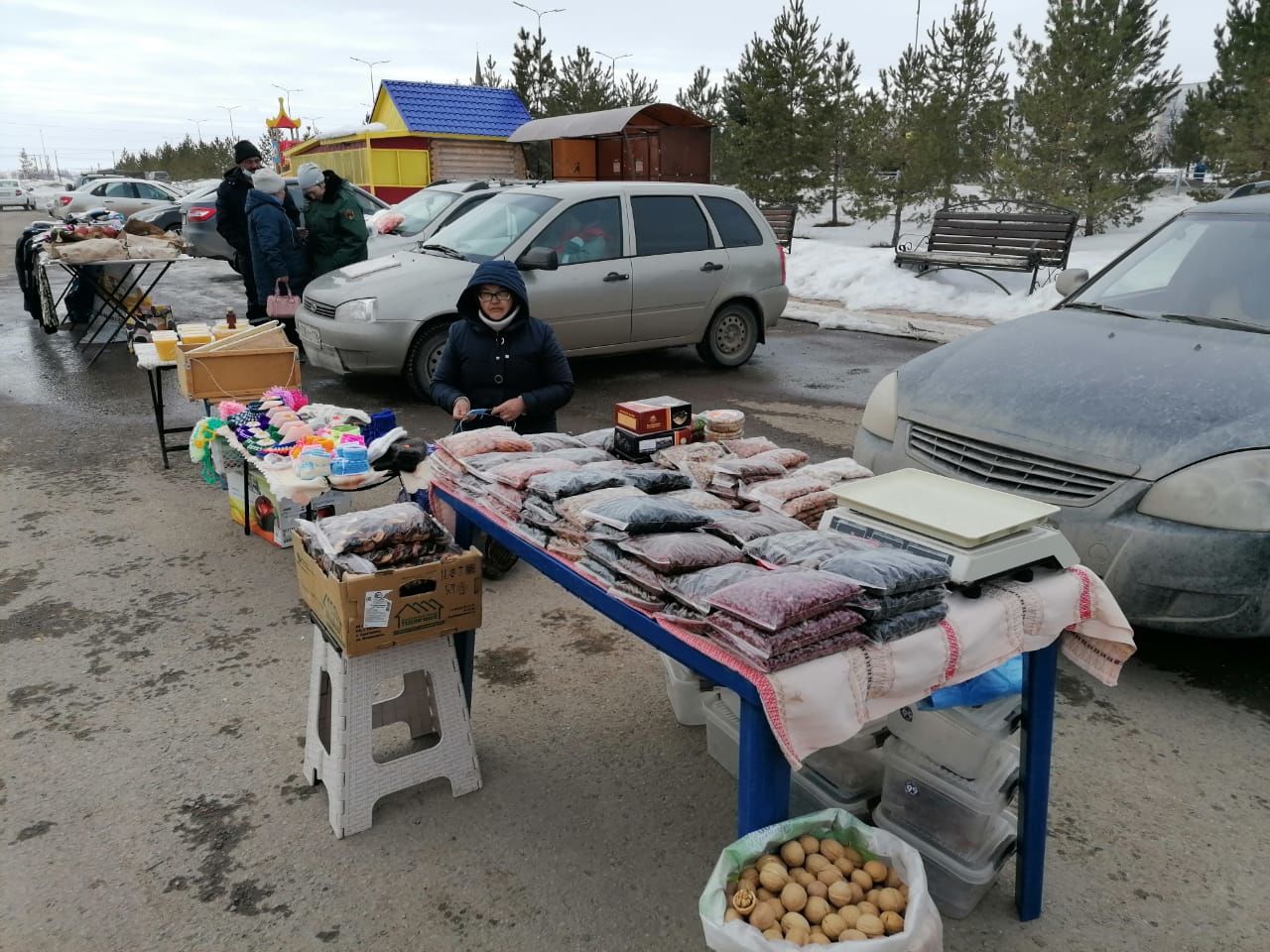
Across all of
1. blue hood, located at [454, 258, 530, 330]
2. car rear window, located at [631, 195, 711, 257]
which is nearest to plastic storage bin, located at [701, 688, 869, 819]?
blue hood, located at [454, 258, 530, 330]

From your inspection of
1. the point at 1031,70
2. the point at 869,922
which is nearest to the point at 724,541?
the point at 869,922

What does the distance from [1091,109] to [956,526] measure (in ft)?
59.6

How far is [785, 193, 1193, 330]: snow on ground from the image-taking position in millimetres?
12883

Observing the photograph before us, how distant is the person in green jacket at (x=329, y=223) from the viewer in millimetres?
9016

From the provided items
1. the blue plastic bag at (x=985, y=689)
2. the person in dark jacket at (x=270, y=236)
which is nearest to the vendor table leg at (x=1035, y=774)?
the blue plastic bag at (x=985, y=689)

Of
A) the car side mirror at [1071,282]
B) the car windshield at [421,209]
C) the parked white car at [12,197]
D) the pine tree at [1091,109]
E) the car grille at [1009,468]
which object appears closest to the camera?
the car grille at [1009,468]

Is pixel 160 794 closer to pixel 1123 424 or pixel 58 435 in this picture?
pixel 1123 424

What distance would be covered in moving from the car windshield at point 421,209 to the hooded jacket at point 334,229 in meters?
2.66

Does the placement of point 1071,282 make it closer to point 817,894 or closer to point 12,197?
point 817,894

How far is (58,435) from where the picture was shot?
7535mm

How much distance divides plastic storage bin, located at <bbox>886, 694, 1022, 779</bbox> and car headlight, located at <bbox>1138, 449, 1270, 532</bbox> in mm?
1463

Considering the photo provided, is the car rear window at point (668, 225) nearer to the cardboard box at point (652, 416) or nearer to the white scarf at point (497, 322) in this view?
the white scarf at point (497, 322)

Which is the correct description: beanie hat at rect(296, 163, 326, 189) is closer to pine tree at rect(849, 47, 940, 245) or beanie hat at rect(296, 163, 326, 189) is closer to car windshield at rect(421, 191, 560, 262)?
car windshield at rect(421, 191, 560, 262)

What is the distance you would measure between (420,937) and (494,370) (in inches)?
115
